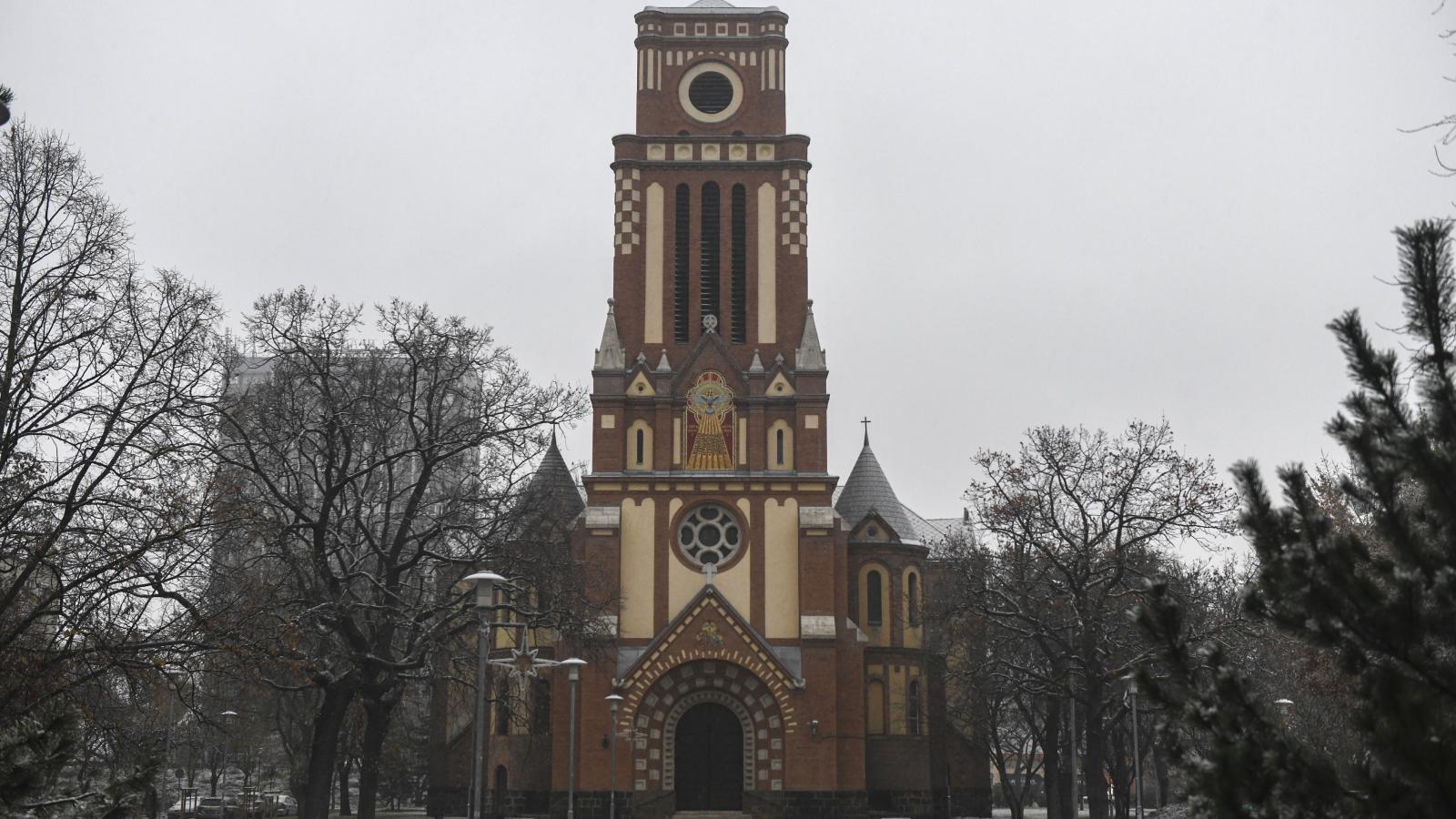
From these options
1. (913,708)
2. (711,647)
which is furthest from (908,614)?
(711,647)

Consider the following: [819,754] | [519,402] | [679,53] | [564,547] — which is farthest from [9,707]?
[679,53]

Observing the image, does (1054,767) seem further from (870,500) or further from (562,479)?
(562,479)

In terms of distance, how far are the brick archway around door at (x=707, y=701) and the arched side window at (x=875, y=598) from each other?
8625 mm

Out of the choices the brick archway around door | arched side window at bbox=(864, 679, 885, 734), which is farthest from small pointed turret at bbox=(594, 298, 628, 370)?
arched side window at bbox=(864, 679, 885, 734)

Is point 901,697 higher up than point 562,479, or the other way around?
point 562,479

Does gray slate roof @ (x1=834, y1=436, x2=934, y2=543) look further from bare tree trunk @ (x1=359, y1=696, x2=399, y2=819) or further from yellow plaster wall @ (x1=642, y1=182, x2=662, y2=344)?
bare tree trunk @ (x1=359, y1=696, x2=399, y2=819)

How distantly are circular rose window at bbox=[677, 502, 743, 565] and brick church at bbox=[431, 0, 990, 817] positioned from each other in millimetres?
56

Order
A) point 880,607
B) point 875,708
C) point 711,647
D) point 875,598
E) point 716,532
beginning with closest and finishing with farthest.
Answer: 1. point 711,647
2. point 716,532
3. point 875,708
4. point 880,607
5. point 875,598

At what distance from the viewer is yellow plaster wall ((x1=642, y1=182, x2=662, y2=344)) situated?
49.4 metres

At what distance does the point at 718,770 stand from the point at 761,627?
4381 millimetres

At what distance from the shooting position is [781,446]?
48312 millimetres

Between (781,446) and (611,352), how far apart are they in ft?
19.8

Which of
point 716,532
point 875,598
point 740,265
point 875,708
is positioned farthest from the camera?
point 875,598

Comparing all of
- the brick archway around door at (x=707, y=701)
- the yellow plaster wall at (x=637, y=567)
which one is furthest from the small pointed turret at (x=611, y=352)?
the brick archway around door at (x=707, y=701)
